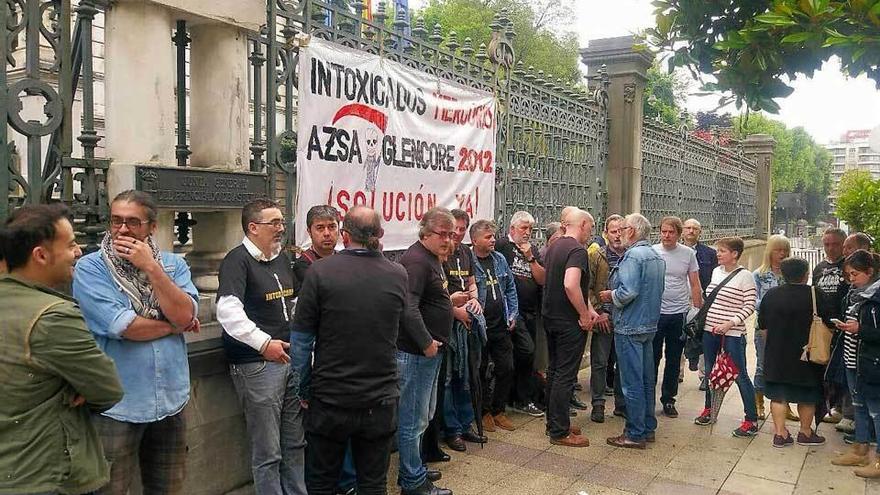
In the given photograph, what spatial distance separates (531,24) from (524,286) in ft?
117

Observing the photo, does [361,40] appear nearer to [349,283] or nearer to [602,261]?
[349,283]

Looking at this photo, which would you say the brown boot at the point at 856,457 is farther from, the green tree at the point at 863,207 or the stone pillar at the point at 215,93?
the stone pillar at the point at 215,93

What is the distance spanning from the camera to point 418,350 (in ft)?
13.8

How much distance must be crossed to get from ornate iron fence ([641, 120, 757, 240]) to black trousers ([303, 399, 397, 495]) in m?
7.57

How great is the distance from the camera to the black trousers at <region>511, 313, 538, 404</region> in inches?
241

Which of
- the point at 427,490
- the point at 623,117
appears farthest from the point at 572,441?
the point at 623,117

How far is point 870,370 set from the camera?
4957mm

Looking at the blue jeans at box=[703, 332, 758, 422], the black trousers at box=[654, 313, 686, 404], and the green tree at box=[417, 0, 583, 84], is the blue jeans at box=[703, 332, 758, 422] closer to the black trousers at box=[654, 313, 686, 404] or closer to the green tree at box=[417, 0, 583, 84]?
the black trousers at box=[654, 313, 686, 404]

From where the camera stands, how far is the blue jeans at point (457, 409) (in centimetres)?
538

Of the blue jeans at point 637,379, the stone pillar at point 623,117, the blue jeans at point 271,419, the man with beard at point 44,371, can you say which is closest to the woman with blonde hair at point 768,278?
the blue jeans at point 637,379

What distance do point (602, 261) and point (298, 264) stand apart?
3.32 metres

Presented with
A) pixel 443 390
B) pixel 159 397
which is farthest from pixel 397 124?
pixel 159 397

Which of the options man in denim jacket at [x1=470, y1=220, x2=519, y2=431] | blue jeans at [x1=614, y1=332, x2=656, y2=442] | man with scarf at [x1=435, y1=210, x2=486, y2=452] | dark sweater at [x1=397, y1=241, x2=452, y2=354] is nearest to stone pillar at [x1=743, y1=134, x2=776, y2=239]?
blue jeans at [x1=614, y1=332, x2=656, y2=442]

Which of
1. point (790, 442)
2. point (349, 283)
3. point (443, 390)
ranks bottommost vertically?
point (790, 442)
